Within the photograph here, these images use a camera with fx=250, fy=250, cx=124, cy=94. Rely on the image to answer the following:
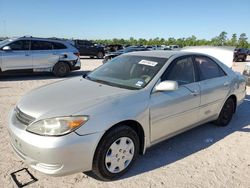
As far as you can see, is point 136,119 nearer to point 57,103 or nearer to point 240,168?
point 57,103

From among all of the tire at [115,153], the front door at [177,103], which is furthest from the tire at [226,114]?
the tire at [115,153]

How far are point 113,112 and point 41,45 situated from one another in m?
8.46

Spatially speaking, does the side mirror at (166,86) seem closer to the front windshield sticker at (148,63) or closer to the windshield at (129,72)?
the windshield at (129,72)

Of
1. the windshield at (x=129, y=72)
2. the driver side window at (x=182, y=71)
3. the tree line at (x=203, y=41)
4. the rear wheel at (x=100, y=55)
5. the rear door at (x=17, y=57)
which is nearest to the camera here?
the windshield at (x=129, y=72)

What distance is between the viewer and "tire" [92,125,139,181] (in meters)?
2.83

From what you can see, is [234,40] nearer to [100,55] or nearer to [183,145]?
[100,55]

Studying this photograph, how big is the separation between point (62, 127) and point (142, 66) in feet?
5.63

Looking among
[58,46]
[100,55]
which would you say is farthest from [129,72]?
[100,55]

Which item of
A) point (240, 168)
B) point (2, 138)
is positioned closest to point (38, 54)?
point (2, 138)

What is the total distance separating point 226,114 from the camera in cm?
505

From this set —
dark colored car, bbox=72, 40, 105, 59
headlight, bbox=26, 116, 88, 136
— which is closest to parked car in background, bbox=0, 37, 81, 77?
headlight, bbox=26, 116, 88, 136

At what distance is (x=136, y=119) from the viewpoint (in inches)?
120

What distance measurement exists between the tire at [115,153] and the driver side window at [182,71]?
106cm

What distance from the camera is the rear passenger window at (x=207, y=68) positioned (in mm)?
4316
